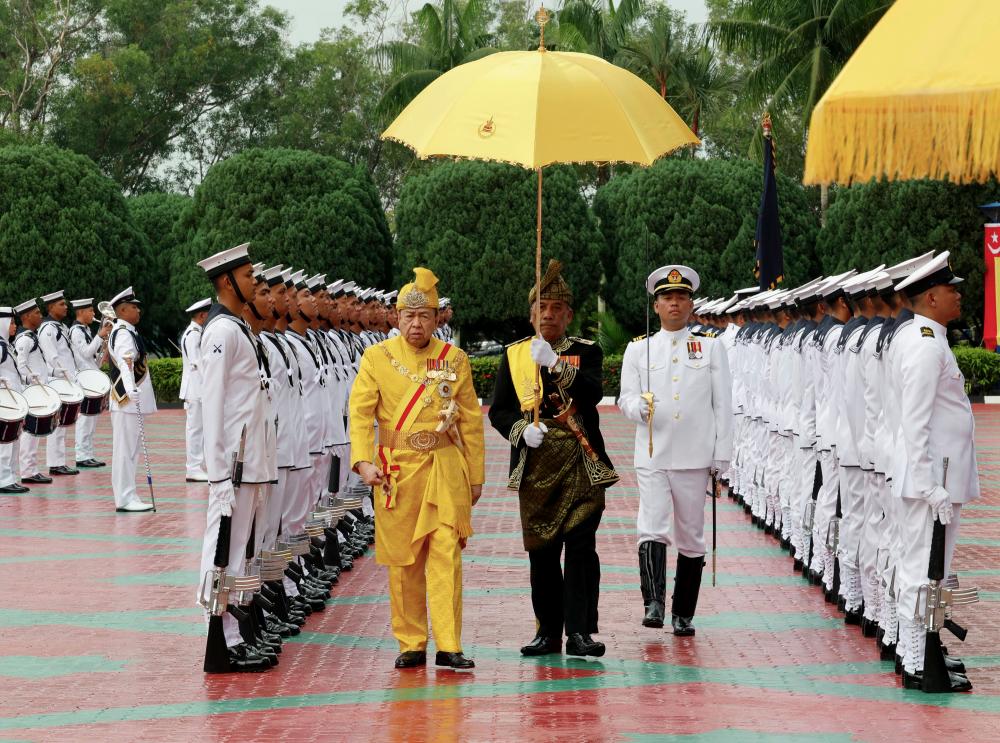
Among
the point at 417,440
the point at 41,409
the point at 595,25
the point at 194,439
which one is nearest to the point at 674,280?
the point at 417,440

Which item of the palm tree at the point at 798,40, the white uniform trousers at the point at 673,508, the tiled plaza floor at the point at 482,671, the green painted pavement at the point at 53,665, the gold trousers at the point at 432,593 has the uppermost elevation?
the palm tree at the point at 798,40

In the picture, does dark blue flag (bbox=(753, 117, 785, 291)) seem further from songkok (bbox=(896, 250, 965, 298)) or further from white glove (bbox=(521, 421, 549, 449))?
songkok (bbox=(896, 250, 965, 298))

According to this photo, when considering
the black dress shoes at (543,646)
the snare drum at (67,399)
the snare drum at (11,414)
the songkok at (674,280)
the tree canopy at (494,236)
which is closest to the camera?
the black dress shoes at (543,646)

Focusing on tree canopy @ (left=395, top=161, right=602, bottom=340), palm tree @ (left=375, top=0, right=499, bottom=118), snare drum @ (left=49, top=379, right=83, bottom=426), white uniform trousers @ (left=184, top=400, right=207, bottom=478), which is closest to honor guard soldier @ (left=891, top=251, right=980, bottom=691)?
white uniform trousers @ (left=184, top=400, right=207, bottom=478)

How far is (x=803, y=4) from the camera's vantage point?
41.1m

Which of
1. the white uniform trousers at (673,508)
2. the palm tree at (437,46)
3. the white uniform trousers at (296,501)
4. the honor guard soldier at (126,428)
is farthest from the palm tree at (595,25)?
the white uniform trousers at (673,508)

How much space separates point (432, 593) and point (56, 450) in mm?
13387

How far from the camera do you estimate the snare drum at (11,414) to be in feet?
58.8

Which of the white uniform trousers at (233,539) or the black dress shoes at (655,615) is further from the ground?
the white uniform trousers at (233,539)

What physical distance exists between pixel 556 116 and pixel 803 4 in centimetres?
3423

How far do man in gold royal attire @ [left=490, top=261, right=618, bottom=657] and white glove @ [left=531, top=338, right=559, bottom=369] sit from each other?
0.13 meters

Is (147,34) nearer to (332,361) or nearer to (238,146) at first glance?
(238,146)

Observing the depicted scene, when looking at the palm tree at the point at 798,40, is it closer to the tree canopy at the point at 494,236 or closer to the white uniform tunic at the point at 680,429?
the tree canopy at the point at 494,236

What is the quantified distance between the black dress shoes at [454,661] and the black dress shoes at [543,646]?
52cm
